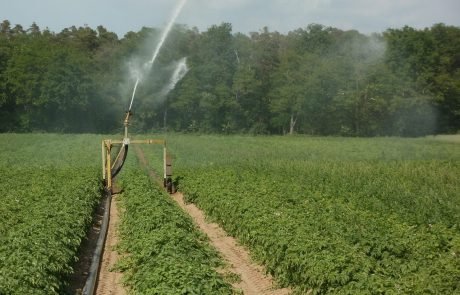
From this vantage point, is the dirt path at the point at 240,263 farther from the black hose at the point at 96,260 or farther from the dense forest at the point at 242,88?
the dense forest at the point at 242,88

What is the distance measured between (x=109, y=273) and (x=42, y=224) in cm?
182

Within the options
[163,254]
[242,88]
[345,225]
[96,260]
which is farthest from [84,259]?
[242,88]

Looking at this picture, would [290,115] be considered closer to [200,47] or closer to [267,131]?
[267,131]

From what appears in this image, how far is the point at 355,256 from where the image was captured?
9289 millimetres

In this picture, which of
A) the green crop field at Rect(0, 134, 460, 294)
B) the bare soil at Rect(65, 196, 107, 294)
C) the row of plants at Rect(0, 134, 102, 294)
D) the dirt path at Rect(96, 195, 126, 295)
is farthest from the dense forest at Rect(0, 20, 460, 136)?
the dirt path at Rect(96, 195, 126, 295)

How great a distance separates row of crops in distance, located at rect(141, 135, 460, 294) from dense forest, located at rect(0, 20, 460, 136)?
172 feet

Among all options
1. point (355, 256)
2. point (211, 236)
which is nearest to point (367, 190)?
point (211, 236)

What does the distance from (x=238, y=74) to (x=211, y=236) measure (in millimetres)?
68136

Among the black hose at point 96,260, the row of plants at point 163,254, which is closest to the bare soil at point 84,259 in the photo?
the black hose at point 96,260

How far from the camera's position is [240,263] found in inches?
484

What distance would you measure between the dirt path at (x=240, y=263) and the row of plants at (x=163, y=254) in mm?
459

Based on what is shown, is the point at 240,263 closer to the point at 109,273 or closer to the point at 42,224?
the point at 109,273

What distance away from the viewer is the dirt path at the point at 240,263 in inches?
418

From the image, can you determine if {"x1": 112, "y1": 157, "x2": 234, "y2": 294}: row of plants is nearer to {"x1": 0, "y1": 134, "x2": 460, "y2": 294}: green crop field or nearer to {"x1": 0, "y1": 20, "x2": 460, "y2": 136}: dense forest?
{"x1": 0, "y1": 134, "x2": 460, "y2": 294}: green crop field
